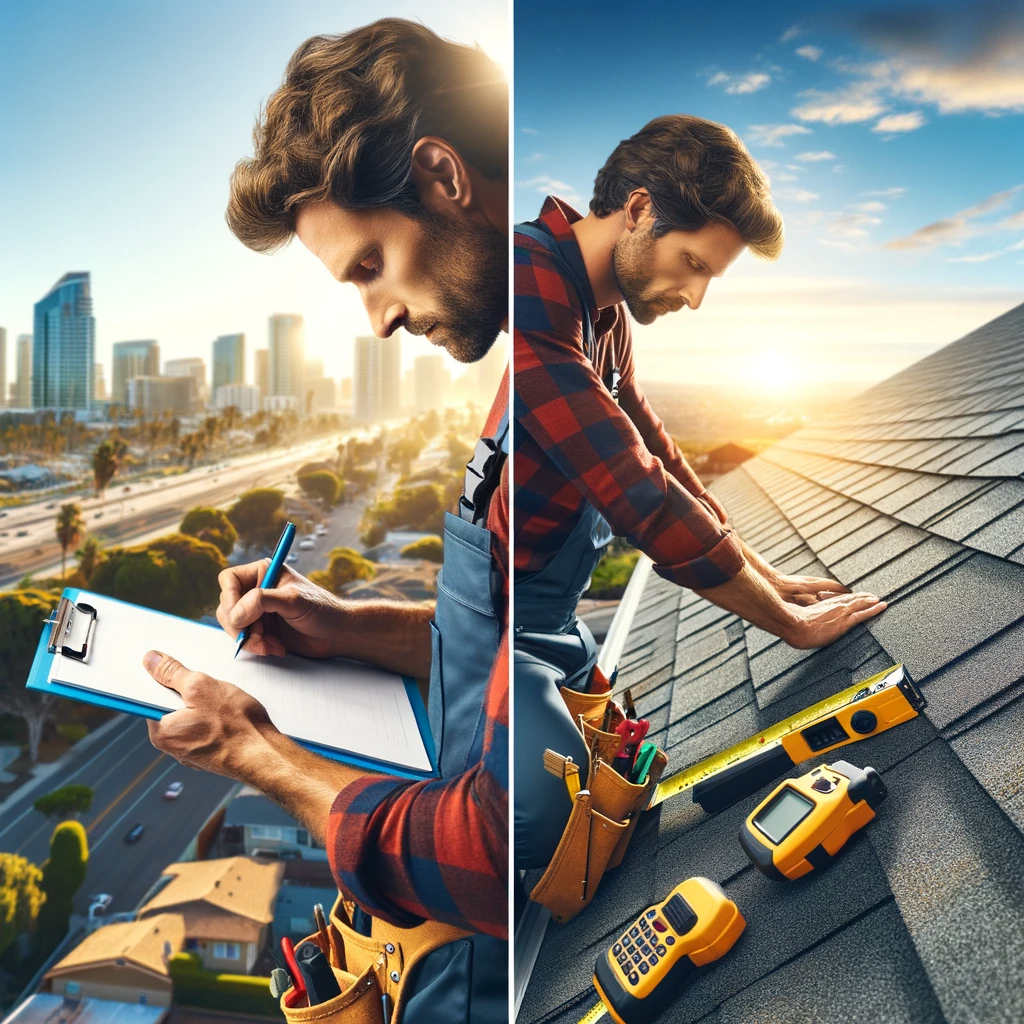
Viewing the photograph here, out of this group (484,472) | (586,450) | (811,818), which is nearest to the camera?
(811,818)

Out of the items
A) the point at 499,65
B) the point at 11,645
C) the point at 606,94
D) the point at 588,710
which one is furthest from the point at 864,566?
the point at 11,645

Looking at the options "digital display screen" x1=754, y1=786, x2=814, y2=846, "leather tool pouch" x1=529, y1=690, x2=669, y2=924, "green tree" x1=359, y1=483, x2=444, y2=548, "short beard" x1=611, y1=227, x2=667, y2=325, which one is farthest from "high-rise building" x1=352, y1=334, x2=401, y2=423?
"digital display screen" x1=754, y1=786, x2=814, y2=846

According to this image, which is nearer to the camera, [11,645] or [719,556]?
[719,556]

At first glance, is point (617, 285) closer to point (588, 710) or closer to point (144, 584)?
point (588, 710)

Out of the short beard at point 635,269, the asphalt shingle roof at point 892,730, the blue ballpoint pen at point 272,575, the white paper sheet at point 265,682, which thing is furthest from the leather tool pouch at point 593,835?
the short beard at point 635,269

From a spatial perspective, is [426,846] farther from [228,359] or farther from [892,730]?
[228,359]

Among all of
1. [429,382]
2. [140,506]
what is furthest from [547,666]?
[140,506]
